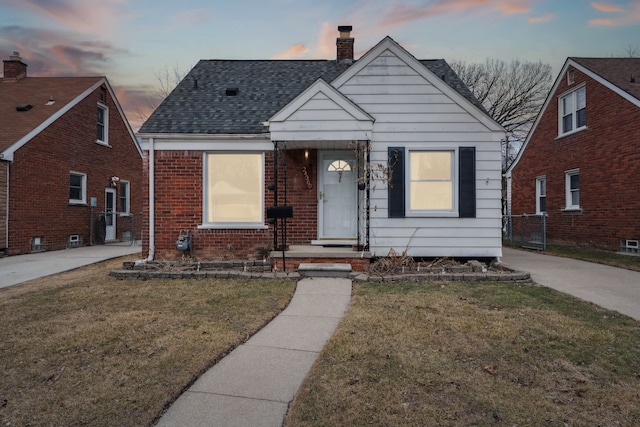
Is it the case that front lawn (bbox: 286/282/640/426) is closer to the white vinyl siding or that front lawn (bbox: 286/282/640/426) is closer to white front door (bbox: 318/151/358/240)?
the white vinyl siding

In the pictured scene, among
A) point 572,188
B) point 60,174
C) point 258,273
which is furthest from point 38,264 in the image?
point 572,188

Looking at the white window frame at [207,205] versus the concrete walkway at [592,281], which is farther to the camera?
the white window frame at [207,205]

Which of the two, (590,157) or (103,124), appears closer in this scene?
(590,157)

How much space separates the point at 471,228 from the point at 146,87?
25217 mm

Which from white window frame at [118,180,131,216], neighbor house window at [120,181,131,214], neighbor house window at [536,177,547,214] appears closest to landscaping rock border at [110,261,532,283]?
neighbor house window at [536,177,547,214]

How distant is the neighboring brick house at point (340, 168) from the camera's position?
26.4 feet

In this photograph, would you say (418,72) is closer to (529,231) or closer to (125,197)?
(529,231)

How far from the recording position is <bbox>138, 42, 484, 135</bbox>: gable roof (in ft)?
28.5

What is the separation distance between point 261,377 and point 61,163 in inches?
529

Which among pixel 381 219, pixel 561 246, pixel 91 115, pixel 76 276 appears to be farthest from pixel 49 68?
pixel 561 246

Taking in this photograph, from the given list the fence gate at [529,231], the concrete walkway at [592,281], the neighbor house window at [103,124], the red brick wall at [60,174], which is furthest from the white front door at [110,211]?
the fence gate at [529,231]

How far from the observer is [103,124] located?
15.6 m

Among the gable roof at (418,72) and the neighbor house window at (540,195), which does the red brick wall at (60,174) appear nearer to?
the gable roof at (418,72)

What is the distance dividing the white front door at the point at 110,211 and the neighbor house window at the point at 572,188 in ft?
59.4
